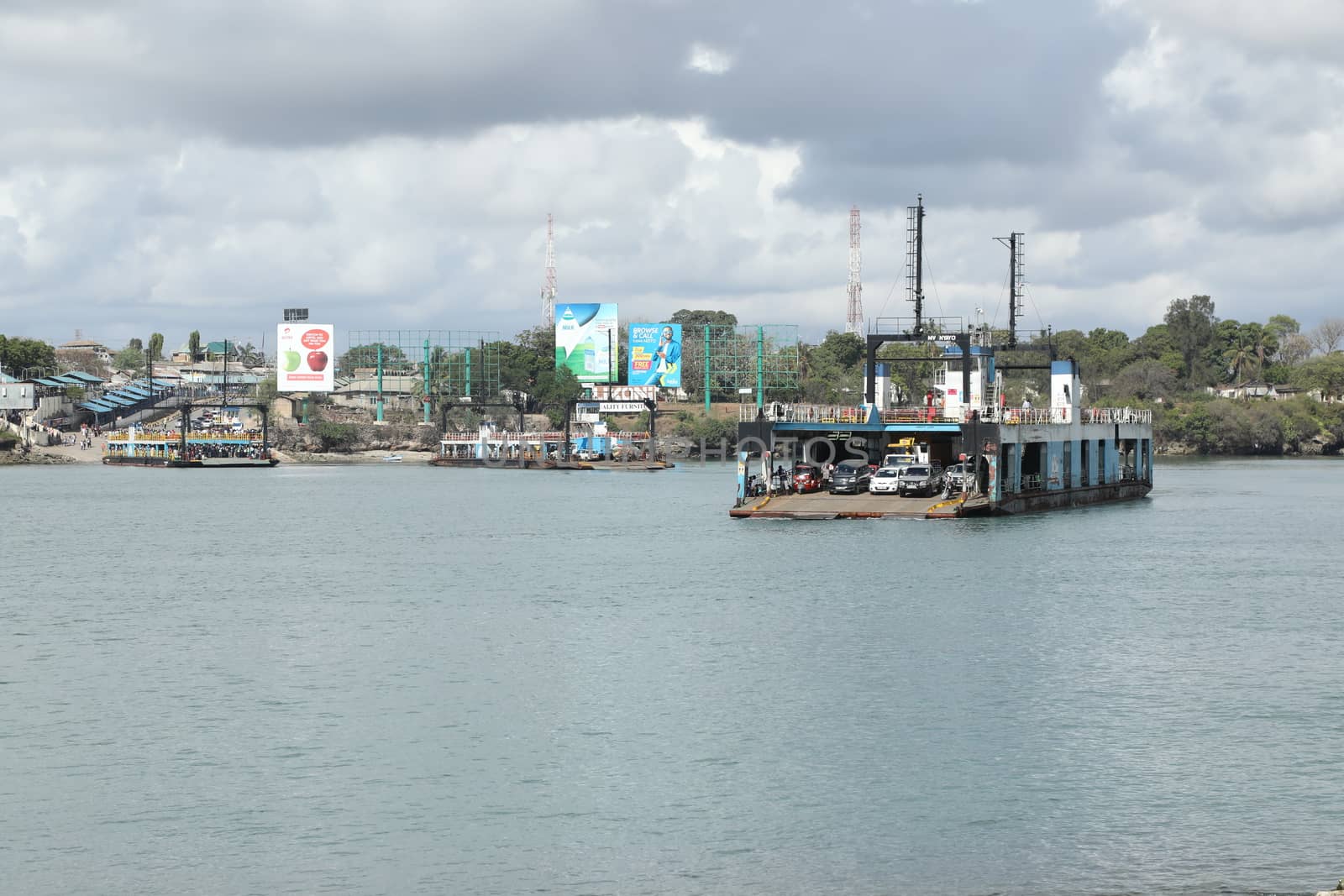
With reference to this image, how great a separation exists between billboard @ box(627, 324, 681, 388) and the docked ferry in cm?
10018

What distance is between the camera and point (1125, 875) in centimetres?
2216

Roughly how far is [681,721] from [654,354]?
163 meters

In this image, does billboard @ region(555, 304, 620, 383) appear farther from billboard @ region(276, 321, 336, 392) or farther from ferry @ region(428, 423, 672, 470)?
billboard @ region(276, 321, 336, 392)

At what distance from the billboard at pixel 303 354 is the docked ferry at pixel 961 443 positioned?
4696 inches

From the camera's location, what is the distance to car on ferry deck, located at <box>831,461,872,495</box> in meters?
74.4

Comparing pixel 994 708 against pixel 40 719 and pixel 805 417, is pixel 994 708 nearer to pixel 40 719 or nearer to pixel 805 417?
pixel 40 719

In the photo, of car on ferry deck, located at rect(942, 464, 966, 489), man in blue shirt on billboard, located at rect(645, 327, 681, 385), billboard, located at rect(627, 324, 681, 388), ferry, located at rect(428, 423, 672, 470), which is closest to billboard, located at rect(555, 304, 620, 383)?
billboard, located at rect(627, 324, 681, 388)

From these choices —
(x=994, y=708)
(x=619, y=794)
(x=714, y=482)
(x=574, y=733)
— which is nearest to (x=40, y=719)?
(x=574, y=733)

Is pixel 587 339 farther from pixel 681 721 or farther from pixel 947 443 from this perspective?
pixel 681 721

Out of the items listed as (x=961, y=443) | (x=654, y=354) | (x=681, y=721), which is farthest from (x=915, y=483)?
(x=654, y=354)

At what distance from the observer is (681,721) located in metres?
32.1

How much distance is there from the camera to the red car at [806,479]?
76688mm

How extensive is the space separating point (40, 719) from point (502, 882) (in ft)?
49.0

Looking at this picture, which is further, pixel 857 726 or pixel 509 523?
pixel 509 523
